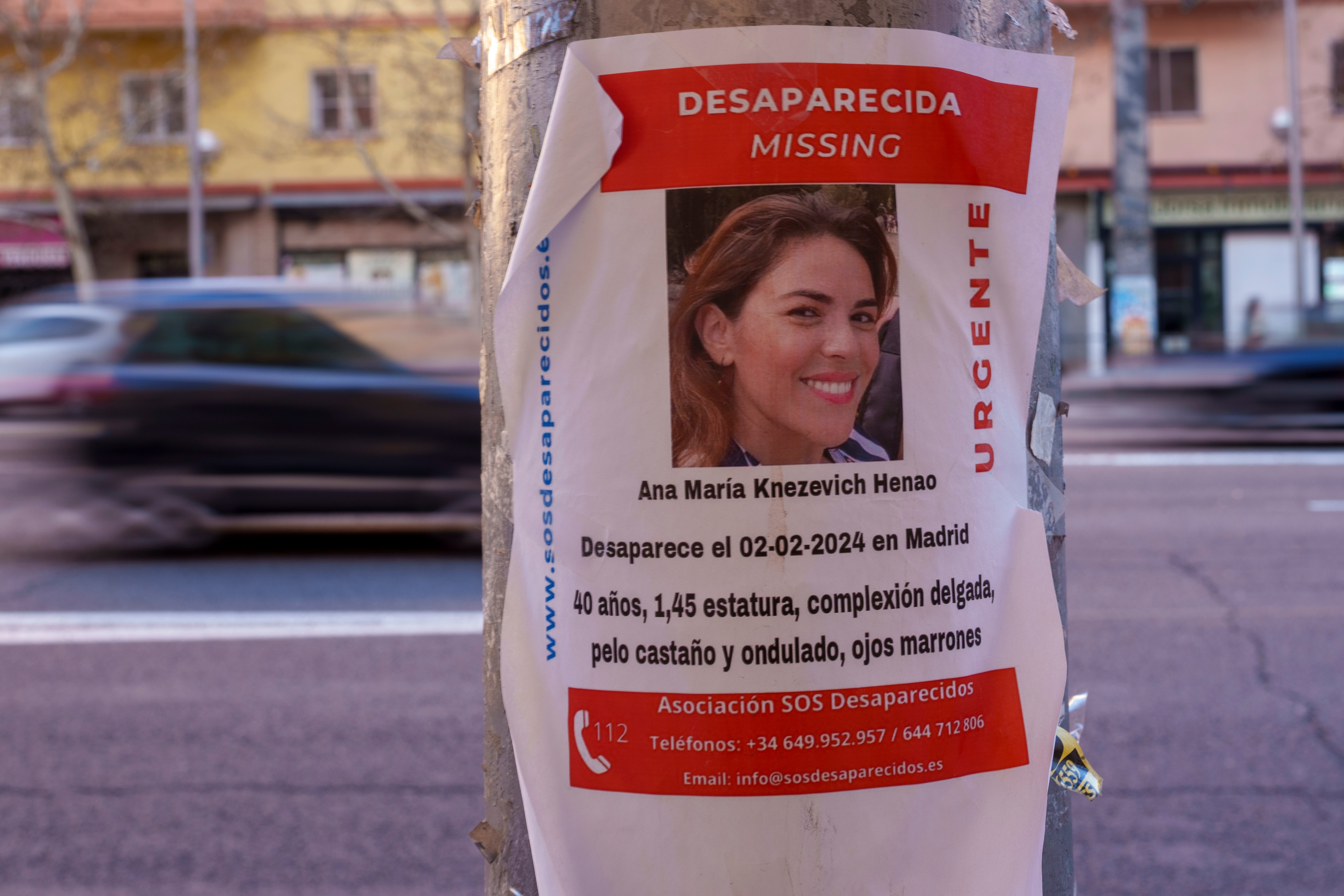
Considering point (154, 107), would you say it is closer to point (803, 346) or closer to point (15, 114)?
point (15, 114)

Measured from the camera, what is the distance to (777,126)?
1140 mm

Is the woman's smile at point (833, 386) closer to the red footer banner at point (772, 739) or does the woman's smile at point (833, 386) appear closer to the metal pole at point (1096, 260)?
the red footer banner at point (772, 739)

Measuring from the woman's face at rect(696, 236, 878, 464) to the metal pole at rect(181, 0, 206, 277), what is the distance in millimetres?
25173

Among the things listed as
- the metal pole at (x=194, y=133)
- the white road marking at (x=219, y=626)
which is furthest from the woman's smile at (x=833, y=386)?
the metal pole at (x=194, y=133)

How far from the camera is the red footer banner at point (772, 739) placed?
1156 mm

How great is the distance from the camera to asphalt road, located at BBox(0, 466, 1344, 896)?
3895mm

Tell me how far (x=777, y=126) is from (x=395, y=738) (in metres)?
4.26

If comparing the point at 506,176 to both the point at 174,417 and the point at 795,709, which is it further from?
the point at 174,417

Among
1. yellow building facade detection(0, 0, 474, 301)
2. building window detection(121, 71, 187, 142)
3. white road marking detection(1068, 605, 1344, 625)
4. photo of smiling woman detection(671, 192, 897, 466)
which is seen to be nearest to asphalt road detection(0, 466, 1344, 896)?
white road marking detection(1068, 605, 1344, 625)

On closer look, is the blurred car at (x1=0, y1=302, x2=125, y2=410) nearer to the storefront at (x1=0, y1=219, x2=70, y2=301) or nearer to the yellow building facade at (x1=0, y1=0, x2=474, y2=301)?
the yellow building facade at (x1=0, y1=0, x2=474, y2=301)

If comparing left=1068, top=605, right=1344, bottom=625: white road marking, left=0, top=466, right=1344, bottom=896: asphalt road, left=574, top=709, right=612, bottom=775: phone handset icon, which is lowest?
left=0, top=466, right=1344, bottom=896: asphalt road

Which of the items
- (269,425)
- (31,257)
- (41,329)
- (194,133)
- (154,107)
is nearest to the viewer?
(269,425)

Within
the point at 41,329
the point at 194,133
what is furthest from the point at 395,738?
the point at 194,133

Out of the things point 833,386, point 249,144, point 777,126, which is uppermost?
point 249,144
